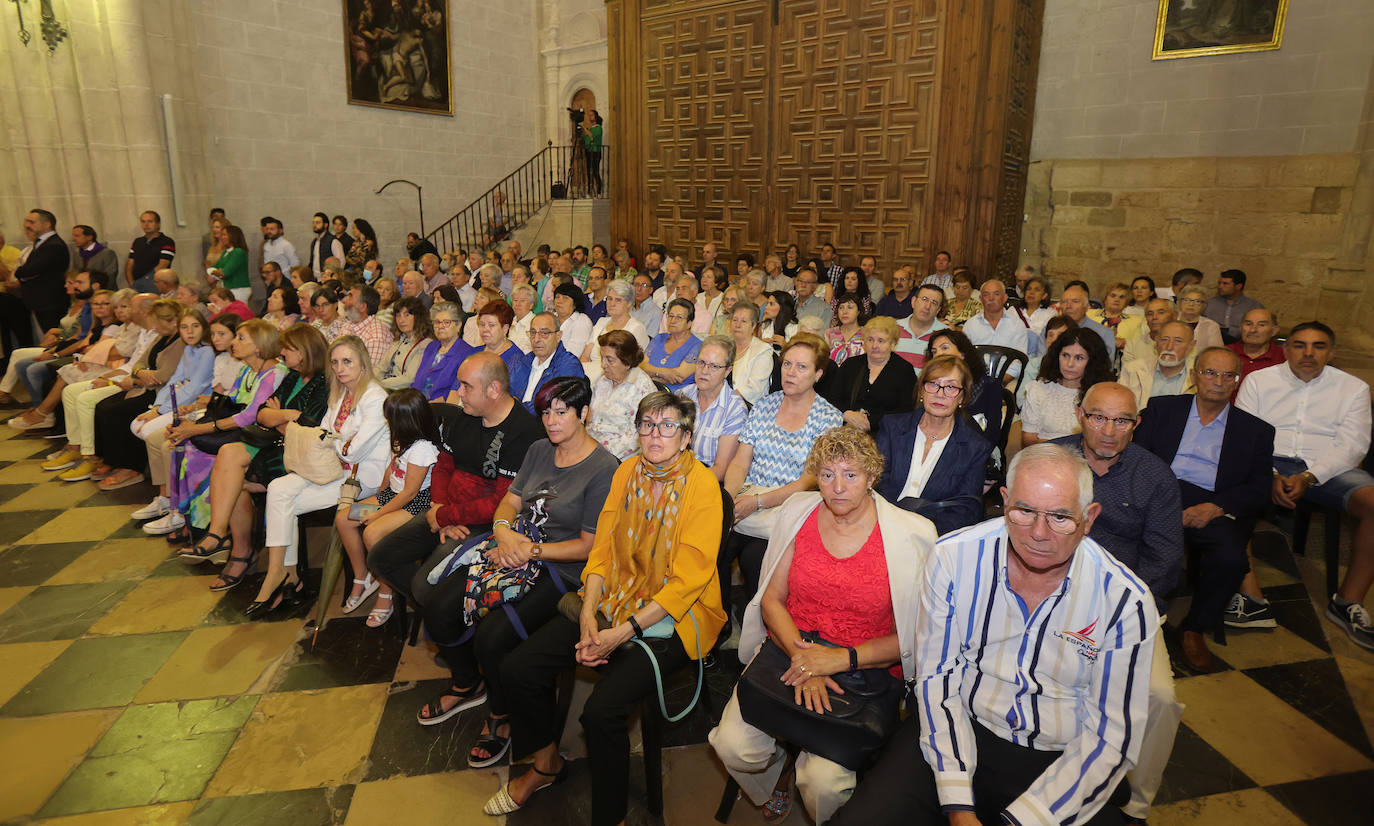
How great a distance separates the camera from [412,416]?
3115mm

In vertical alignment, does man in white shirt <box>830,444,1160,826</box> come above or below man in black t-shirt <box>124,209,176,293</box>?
below

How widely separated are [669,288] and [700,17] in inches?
171

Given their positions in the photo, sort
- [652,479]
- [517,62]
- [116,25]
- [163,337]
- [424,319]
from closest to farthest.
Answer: [652,479], [163,337], [424,319], [116,25], [517,62]

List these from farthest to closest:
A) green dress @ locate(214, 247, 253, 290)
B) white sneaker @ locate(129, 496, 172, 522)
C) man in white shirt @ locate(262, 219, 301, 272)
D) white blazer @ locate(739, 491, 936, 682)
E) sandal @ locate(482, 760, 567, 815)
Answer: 1. man in white shirt @ locate(262, 219, 301, 272)
2. green dress @ locate(214, 247, 253, 290)
3. white sneaker @ locate(129, 496, 172, 522)
4. sandal @ locate(482, 760, 567, 815)
5. white blazer @ locate(739, 491, 936, 682)

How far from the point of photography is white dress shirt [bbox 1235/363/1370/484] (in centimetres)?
339

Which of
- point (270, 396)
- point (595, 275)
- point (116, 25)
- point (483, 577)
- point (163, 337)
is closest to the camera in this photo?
point (483, 577)

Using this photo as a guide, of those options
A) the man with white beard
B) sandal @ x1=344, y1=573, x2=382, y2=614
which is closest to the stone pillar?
the man with white beard

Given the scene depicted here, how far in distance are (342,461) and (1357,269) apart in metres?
7.22

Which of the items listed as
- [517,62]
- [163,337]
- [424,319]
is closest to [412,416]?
[424,319]

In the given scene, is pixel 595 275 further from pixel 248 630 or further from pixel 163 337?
pixel 248 630

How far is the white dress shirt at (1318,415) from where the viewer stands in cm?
339

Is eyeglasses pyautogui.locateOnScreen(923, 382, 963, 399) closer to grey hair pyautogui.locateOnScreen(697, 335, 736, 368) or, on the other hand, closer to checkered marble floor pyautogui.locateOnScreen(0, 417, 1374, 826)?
grey hair pyautogui.locateOnScreen(697, 335, 736, 368)

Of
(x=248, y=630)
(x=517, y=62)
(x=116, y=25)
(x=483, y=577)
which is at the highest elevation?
(x=517, y=62)

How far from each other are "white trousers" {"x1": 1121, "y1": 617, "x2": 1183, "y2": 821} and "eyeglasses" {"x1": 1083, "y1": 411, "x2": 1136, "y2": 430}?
32.2 inches
